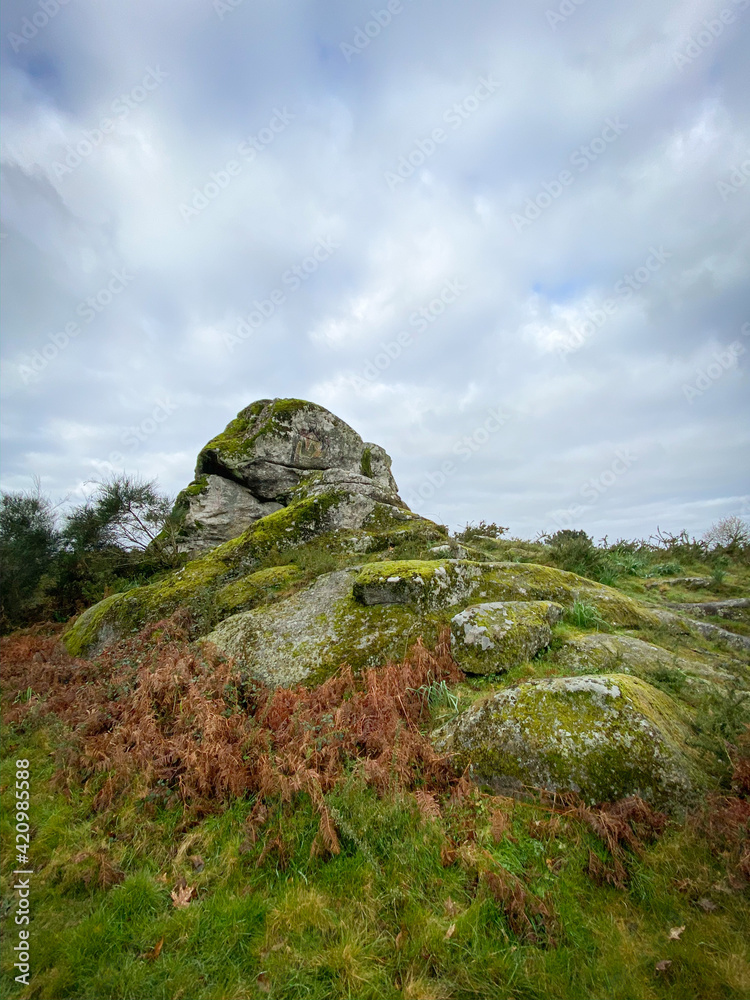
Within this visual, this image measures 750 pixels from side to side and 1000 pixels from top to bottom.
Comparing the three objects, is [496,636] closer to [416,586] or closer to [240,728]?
[416,586]

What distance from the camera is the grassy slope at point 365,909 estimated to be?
2.84 m

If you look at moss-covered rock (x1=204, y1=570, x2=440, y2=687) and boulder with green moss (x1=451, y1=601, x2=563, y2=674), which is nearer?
boulder with green moss (x1=451, y1=601, x2=563, y2=674)

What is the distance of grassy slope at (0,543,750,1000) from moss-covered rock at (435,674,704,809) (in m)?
0.34

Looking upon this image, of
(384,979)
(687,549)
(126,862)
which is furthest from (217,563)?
(687,549)

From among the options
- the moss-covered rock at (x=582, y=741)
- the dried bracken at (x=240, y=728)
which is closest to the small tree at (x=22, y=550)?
the dried bracken at (x=240, y=728)

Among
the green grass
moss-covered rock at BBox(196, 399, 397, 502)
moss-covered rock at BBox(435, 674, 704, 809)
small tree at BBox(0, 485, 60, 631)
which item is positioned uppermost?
moss-covered rock at BBox(196, 399, 397, 502)

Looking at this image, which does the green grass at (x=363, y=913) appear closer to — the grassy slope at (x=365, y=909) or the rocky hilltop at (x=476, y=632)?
the grassy slope at (x=365, y=909)

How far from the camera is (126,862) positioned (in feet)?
13.0

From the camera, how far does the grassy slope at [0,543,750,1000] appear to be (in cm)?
284

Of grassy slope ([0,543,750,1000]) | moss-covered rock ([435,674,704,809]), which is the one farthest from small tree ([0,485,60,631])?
moss-covered rock ([435,674,704,809])

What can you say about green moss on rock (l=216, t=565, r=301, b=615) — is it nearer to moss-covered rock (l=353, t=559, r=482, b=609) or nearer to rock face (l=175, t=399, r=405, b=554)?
moss-covered rock (l=353, t=559, r=482, b=609)

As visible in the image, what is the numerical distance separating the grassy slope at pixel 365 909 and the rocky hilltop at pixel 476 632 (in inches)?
22.3

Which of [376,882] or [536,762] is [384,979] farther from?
[536,762]

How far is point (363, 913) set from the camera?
327cm
